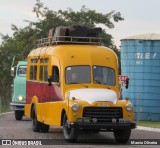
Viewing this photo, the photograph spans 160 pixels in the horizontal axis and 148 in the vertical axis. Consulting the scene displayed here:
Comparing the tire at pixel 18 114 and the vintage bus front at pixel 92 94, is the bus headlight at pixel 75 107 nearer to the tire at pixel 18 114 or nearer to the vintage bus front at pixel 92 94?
the vintage bus front at pixel 92 94

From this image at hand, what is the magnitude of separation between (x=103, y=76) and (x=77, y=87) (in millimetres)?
895

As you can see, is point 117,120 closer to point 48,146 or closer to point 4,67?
point 48,146

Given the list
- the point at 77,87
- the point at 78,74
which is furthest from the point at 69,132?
the point at 78,74

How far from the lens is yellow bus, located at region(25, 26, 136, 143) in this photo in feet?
55.0

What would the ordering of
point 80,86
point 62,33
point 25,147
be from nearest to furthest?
point 25,147 → point 80,86 → point 62,33

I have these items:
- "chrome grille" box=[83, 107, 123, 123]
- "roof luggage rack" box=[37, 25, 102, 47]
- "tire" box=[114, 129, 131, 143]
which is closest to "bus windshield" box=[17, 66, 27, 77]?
"roof luggage rack" box=[37, 25, 102, 47]

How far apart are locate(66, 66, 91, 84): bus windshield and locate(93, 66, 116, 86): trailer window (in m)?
0.20

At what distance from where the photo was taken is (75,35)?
808 inches

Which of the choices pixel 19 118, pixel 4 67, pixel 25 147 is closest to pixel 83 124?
pixel 25 147

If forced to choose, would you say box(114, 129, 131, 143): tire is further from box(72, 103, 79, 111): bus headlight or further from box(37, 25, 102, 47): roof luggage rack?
box(37, 25, 102, 47): roof luggage rack

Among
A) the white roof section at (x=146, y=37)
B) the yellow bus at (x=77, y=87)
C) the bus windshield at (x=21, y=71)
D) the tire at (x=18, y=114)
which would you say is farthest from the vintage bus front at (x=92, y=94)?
the white roof section at (x=146, y=37)

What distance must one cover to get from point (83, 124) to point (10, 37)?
5133cm

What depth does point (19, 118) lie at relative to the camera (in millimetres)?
30328

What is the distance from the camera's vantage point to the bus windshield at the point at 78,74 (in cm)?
1823
